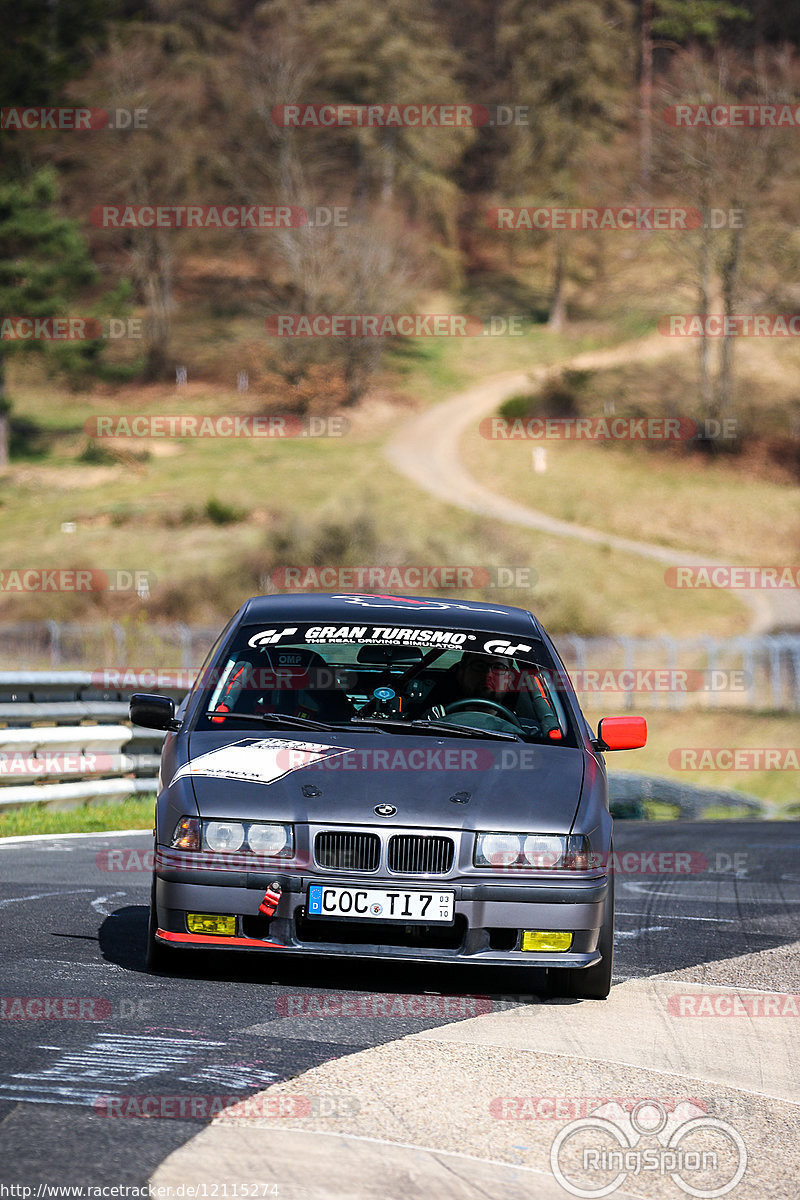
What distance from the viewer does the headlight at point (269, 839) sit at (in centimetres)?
584

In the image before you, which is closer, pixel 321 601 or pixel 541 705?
pixel 541 705

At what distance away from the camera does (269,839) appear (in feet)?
19.3

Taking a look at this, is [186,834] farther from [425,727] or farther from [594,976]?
[594,976]

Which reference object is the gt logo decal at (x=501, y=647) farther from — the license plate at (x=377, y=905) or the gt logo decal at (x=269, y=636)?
the license plate at (x=377, y=905)

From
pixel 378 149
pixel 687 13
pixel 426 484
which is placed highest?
pixel 687 13

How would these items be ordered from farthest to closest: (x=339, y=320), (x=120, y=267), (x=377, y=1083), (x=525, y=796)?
(x=120, y=267) → (x=339, y=320) → (x=525, y=796) → (x=377, y=1083)

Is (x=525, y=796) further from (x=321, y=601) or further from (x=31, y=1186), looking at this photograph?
(x=31, y=1186)

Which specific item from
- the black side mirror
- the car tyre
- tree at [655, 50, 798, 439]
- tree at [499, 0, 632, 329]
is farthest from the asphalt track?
tree at [499, 0, 632, 329]

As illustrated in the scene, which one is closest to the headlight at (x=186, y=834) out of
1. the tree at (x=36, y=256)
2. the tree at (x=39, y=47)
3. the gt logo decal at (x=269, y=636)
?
the gt logo decal at (x=269, y=636)

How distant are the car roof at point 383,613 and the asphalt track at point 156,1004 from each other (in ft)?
5.43

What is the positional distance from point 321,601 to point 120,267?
7407 cm

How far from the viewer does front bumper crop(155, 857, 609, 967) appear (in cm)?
580

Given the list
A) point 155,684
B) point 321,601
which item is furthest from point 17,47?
point 321,601

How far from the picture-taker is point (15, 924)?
7453 millimetres
